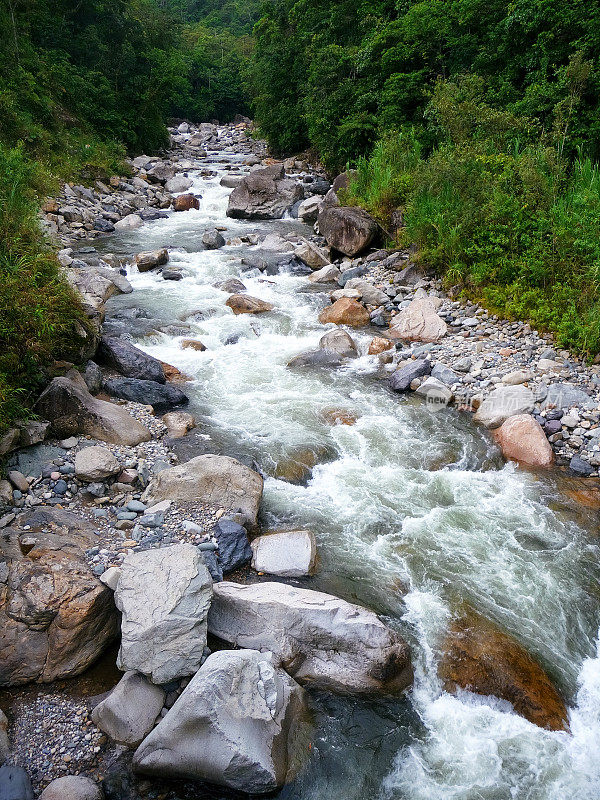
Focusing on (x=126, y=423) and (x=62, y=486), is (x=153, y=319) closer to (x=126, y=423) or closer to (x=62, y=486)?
(x=126, y=423)

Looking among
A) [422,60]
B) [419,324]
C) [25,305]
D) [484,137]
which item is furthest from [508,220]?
[422,60]

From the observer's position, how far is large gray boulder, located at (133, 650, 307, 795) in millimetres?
3496

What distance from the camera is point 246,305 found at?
11.1 m

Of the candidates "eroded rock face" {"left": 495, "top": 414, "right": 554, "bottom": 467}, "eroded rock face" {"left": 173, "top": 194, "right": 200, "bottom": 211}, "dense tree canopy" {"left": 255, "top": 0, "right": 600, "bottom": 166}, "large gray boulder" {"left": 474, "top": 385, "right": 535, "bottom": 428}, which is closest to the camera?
"eroded rock face" {"left": 495, "top": 414, "right": 554, "bottom": 467}

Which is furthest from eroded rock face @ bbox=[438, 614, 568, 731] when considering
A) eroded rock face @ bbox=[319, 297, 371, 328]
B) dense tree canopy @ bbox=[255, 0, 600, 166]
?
dense tree canopy @ bbox=[255, 0, 600, 166]

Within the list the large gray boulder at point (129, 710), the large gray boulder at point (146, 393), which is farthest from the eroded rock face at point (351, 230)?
the large gray boulder at point (129, 710)

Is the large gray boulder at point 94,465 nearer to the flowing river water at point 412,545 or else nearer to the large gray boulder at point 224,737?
the flowing river water at point 412,545

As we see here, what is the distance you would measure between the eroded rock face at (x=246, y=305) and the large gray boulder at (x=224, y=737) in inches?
323

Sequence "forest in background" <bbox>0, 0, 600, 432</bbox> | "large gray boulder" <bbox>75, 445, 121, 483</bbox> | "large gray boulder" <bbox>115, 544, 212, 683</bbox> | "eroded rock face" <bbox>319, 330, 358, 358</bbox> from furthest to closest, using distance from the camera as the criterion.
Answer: "eroded rock face" <bbox>319, 330, 358, 358</bbox> < "forest in background" <bbox>0, 0, 600, 432</bbox> < "large gray boulder" <bbox>75, 445, 121, 483</bbox> < "large gray boulder" <bbox>115, 544, 212, 683</bbox>

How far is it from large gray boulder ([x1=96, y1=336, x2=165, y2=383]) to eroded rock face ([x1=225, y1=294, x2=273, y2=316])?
314 cm

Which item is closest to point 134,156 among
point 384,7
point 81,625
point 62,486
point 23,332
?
point 384,7

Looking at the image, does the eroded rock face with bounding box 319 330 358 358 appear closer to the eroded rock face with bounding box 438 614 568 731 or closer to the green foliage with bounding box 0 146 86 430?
the green foliage with bounding box 0 146 86 430

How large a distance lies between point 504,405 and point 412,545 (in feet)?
10.2

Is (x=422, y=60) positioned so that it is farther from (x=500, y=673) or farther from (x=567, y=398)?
(x=500, y=673)
